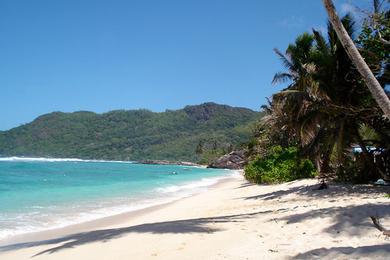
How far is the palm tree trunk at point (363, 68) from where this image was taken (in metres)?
6.13

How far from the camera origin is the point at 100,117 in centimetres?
17650

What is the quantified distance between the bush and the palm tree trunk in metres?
12.9

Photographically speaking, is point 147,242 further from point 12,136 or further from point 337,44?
point 12,136

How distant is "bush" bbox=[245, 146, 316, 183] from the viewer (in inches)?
784

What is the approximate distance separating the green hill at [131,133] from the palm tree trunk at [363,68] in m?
124

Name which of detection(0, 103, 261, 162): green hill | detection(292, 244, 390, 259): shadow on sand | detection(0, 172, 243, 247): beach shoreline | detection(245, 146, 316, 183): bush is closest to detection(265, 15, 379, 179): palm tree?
detection(245, 146, 316, 183): bush

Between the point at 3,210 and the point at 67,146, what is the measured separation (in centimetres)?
14575

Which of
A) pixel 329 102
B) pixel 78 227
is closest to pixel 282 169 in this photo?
pixel 329 102

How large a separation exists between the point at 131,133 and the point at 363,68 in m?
160

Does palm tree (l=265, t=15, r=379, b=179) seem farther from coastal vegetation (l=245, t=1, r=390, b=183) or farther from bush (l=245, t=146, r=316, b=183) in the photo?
bush (l=245, t=146, r=316, b=183)

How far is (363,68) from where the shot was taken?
6.30 m

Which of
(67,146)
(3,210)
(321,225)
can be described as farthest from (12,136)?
(321,225)

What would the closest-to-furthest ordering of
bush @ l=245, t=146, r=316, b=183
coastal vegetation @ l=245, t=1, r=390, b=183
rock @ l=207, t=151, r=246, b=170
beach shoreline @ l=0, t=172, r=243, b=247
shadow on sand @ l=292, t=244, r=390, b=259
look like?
shadow on sand @ l=292, t=244, r=390, b=259, beach shoreline @ l=0, t=172, r=243, b=247, coastal vegetation @ l=245, t=1, r=390, b=183, bush @ l=245, t=146, r=316, b=183, rock @ l=207, t=151, r=246, b=170

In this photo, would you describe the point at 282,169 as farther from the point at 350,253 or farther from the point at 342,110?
the point at 350,253
